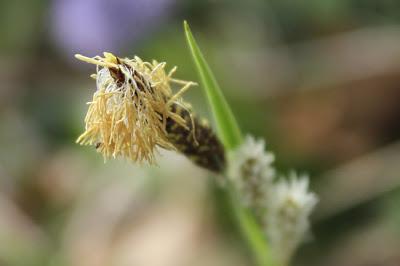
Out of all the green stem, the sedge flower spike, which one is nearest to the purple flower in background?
the green stem

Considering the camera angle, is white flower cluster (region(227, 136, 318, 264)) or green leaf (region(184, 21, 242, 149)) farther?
white flower cluster (region(227, 136, 318, 264))

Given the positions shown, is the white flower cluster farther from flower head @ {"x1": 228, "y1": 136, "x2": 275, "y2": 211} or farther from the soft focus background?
the soft focus background

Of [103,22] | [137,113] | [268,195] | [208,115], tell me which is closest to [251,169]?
[268,195]

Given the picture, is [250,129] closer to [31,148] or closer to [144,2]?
[144,2]

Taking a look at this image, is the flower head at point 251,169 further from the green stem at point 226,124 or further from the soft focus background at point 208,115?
the soft focus background at point 208,115

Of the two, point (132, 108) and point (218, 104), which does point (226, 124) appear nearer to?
point (218, 104)

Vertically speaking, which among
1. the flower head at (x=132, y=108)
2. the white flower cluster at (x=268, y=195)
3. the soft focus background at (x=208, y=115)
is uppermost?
the soft focus background at (x=208, y=115)

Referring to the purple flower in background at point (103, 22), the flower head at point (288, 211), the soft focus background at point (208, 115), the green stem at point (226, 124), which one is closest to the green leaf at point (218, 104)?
the green stem at point (226, 124)
